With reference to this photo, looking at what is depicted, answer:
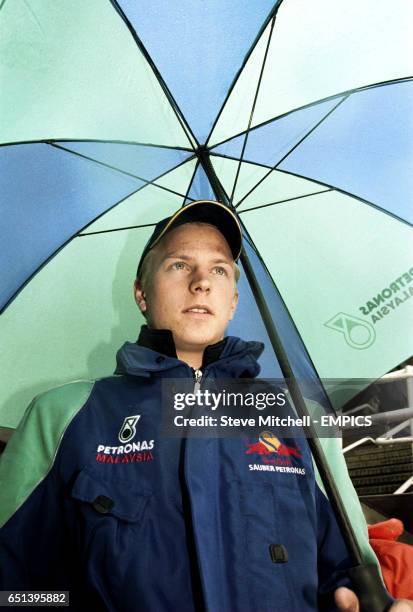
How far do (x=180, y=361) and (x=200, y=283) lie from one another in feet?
0.67

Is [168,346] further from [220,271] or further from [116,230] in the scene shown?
[116,230]

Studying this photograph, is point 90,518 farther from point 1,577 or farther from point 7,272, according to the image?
point 7,272

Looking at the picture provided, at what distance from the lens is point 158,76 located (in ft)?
4.75

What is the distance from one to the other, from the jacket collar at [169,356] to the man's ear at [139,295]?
0.34 ft

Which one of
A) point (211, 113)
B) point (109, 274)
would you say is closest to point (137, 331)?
point (109, 274)

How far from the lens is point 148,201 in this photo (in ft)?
5.17

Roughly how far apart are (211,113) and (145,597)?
3.66 ft

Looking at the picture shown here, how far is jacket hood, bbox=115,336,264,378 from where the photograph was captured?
4.11 ft

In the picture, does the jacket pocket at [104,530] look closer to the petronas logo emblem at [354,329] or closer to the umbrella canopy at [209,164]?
the umbrella canopy at [209,164]

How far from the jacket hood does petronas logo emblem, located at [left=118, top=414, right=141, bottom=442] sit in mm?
98

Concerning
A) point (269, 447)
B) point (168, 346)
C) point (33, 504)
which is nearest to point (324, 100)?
point (168, 346)

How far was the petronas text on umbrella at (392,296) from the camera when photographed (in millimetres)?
1470

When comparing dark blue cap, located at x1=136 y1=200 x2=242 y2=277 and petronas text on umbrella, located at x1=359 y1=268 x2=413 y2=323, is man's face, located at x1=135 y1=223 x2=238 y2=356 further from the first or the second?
petronas text on umbrella, located at x1=359 y1=268 x2=413 y2=323

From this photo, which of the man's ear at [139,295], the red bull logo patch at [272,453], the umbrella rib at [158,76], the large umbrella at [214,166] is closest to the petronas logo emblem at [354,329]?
the large umbrella at [214,166]
